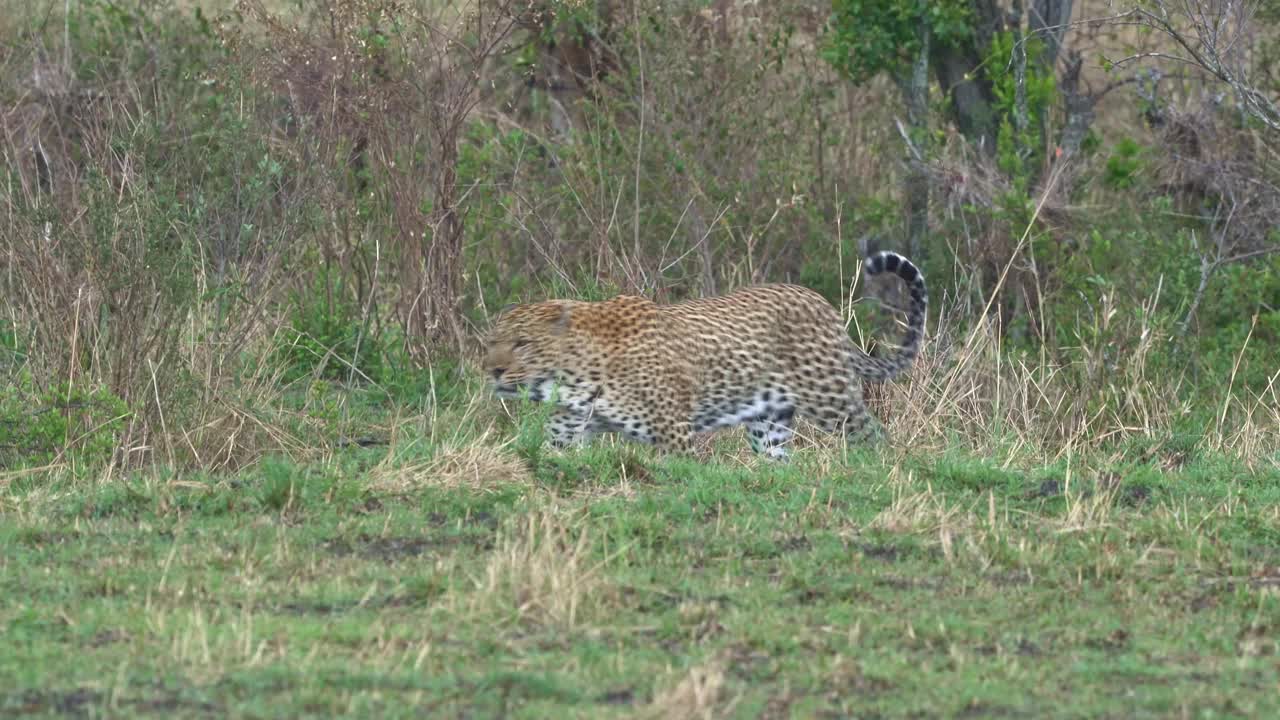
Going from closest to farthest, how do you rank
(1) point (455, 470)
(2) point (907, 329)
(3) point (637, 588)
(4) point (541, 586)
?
(4) point (541, 586) → (3) point (637, 588) → (1) point (455, 470) → (2) point (907, 329)

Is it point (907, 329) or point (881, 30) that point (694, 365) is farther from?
point (881, 30)

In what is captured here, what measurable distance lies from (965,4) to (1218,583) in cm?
674

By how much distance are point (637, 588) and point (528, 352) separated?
9.98 feet

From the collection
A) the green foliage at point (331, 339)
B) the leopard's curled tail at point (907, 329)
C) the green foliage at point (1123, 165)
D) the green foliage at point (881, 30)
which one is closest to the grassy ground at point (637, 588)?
the leopard's curled tail at point (907, 329)

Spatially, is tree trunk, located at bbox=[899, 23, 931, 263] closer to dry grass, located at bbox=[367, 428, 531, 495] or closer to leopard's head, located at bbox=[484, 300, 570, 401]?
leopard's head, located at bbox=[484, 300, 570, 401]

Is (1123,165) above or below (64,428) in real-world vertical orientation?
above

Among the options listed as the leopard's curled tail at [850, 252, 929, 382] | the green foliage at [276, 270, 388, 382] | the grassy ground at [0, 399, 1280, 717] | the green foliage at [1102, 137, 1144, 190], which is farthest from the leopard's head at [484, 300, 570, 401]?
the green foliage at [1102, 137, 1144, 190]

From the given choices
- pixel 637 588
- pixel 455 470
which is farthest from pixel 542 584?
pixel 455 470

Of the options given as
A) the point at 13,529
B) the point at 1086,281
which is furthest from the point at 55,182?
the point at 1086,281

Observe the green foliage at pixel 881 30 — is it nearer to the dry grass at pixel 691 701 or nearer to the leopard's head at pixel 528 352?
the leopard's head at pixel 528 352

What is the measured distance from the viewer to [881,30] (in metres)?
12.5

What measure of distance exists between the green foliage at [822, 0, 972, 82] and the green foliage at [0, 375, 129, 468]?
5.96 m

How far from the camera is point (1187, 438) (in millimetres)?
9109

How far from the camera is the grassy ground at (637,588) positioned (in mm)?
5176
